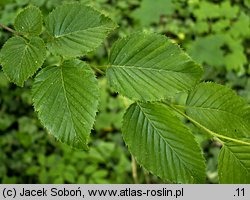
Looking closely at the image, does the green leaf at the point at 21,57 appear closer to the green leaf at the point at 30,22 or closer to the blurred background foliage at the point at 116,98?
the green leaf at the point at 30,22

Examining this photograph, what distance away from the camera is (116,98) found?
2.49m

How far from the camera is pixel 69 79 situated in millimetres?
684

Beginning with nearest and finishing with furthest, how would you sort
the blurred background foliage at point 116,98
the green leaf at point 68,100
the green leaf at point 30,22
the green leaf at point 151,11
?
the green leaf at point 68,100, the green leaf at point 30,22, the blurred background foliage at point 116,98, the green leaf at point 151,11

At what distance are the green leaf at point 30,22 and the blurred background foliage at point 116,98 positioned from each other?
1145 mm

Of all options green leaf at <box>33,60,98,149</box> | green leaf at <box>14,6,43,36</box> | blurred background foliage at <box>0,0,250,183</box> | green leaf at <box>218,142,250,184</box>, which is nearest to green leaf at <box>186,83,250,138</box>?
green leaf at <box>218,142,250,184</box>

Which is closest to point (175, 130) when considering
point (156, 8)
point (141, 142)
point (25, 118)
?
point (141, 142)

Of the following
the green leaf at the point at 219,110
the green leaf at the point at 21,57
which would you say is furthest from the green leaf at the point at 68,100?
the green leaf at the point at 219,110

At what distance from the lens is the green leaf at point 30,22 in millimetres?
747

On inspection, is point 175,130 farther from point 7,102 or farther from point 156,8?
point 156,8

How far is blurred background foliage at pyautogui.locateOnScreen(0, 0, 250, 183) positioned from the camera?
2.20 metres

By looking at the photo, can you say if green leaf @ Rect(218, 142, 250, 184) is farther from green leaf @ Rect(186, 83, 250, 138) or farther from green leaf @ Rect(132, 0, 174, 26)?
green leaf @ Rect(132, 0, 174, 26)

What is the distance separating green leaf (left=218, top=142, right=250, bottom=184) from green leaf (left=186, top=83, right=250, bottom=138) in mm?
31

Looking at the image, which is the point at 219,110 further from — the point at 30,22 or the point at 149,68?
the point at 30,22

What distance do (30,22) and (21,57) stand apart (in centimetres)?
9
